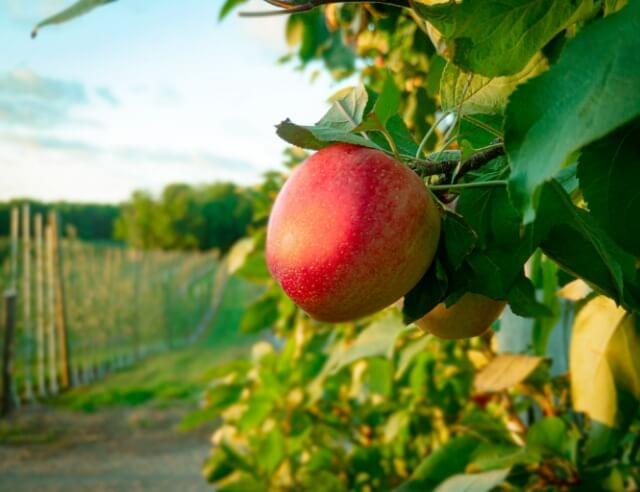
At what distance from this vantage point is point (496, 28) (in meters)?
0.47

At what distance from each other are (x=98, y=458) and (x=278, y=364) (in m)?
4.87

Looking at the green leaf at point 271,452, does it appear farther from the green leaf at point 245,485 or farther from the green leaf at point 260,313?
the green leaf at point 260,313

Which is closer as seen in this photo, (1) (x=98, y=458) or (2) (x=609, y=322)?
(2) (x=609, y=322)

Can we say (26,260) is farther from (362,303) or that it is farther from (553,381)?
(362,303)

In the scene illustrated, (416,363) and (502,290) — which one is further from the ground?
(502,290)

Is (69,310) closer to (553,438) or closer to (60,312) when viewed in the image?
(60,312)

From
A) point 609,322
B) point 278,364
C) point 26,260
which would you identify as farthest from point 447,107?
point 26,260

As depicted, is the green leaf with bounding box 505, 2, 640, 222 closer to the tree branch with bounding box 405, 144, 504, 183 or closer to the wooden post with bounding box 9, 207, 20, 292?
the tree branch with bounding box 405, 144, 504, 183

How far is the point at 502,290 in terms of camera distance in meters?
0.51

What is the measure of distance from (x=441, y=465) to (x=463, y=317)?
64cm

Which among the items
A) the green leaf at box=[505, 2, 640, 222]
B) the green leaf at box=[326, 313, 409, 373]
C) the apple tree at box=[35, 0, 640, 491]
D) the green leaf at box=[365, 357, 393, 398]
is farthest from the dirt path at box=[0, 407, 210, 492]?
the green leaf at box=[505, 2, 640, 222]

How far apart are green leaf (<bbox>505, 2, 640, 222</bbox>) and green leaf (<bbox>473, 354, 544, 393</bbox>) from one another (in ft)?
2.62

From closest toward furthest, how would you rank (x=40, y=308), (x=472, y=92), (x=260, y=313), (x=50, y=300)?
(x=472, y=92), (x=260, y=313), (x=40, y=308), (x=50, y=300)

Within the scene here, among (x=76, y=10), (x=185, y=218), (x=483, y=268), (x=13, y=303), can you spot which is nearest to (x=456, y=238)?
(x=483, y=268)
